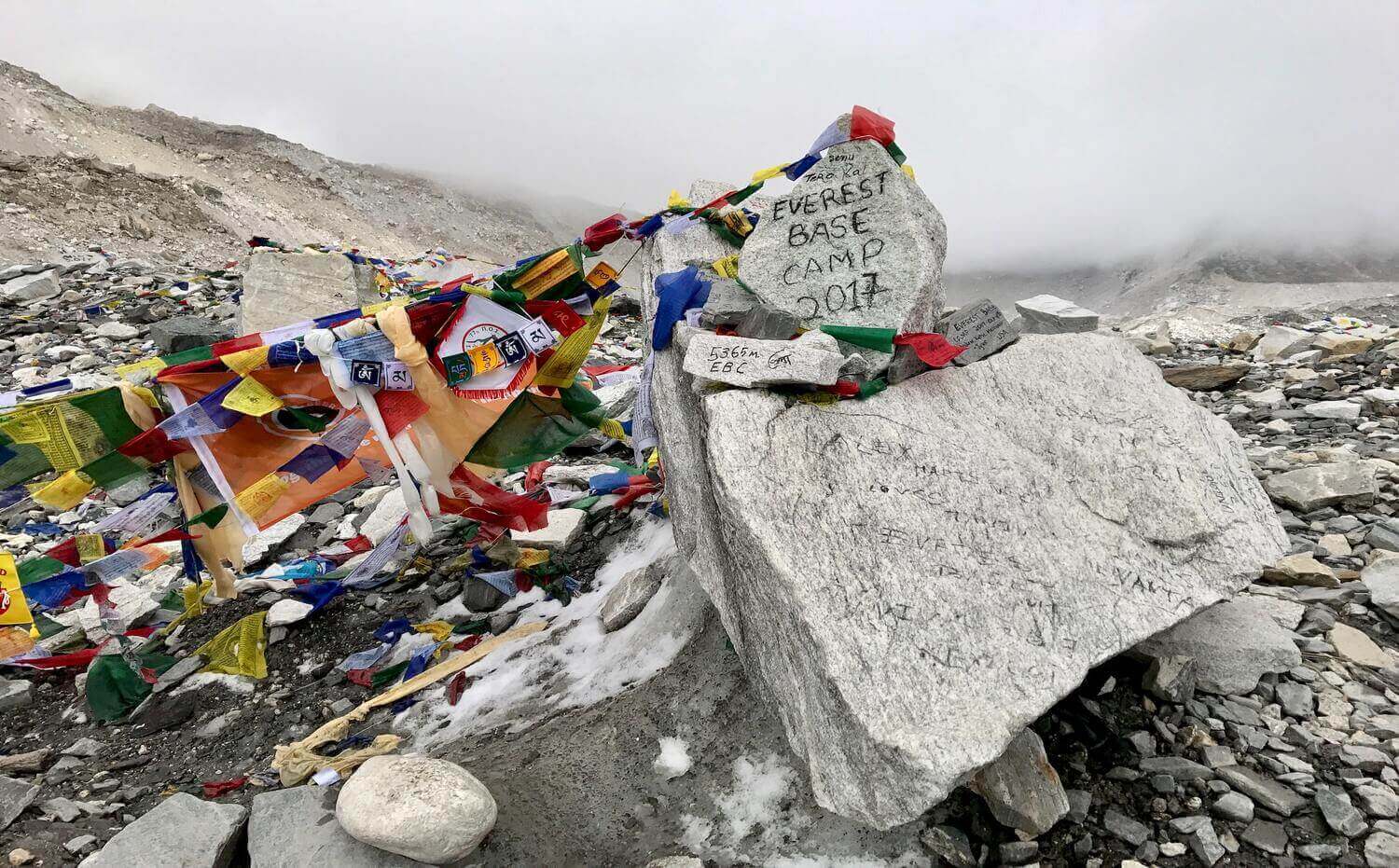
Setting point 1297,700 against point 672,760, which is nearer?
point 1297,700

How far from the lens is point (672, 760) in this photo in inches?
126

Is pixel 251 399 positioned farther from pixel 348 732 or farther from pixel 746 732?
pixel 746 732

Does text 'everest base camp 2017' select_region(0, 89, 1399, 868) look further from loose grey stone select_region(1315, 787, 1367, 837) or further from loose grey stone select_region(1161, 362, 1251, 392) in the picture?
loose grey stone select_region(1161, 362, 1251, 392)

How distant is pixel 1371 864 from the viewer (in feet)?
7.45

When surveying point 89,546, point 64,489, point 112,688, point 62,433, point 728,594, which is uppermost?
point 62,433

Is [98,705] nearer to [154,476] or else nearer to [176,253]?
[154,476]

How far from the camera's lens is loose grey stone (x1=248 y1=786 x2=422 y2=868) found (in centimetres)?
267

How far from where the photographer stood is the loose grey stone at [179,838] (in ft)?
8.71

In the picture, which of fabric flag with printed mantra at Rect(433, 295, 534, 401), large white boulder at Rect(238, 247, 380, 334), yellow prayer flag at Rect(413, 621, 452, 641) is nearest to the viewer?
fabric flag with printed mantra at Rect(433, 295, 534, 401)

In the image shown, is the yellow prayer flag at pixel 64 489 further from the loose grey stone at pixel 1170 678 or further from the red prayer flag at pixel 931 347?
the loose grey stone at pixel 1170 678

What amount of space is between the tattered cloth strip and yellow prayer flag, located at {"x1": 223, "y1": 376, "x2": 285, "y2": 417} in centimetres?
168

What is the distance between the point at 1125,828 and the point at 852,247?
2772 mm

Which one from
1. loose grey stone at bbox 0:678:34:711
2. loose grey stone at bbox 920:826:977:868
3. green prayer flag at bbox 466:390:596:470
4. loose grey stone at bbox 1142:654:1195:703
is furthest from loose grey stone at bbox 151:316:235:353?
loose grey stone at bbox 1142:654:1195:703

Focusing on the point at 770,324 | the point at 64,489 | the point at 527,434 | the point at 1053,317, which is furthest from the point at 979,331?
the point at 1053,317
